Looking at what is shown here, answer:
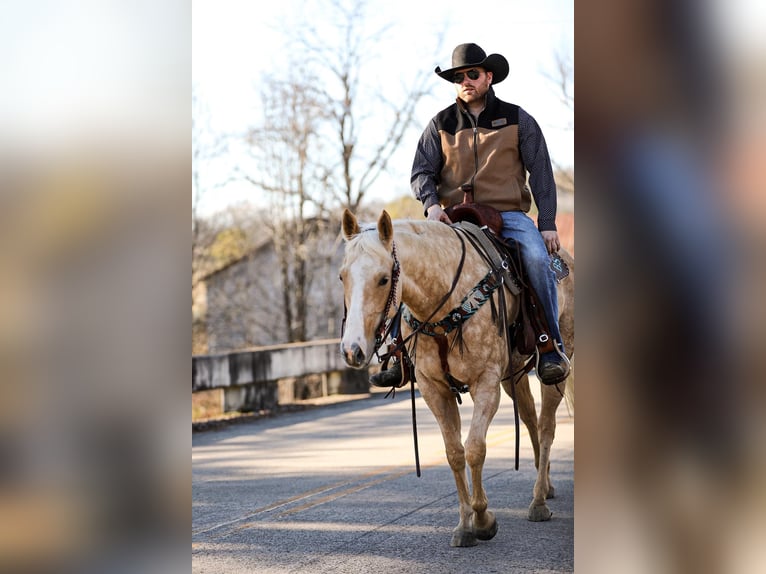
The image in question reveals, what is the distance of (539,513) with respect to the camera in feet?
22.8

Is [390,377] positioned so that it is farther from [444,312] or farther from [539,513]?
[539,513]

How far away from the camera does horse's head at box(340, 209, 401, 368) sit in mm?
5320

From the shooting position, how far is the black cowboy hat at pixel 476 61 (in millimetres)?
6801

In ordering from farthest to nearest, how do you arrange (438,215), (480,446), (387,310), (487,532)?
(438,215)
(487,532)
(480,446)
(387,310)

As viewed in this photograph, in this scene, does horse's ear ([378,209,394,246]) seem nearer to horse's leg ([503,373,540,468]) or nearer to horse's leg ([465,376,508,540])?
horse's leg ([465,376,508,540])

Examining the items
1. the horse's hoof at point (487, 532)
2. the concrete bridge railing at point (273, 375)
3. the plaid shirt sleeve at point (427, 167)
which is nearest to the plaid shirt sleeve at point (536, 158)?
the plaid shirt sleeve at point (427, 167)

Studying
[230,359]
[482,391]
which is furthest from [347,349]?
[230,359]

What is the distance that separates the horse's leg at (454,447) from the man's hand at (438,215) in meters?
1.06

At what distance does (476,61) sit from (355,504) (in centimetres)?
348

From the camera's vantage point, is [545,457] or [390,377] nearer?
[390,377]

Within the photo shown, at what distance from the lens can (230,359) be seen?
48.5 ft

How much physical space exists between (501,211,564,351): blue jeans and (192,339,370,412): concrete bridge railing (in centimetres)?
829
